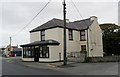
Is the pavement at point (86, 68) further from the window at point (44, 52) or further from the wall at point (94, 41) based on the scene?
the wall at point (94, 41)

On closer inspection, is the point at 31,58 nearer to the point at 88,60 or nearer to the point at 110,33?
the point at 88,60

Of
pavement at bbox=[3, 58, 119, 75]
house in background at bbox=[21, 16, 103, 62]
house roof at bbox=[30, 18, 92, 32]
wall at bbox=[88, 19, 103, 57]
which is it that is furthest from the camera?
wall at bbox=[88, 19, 103, 57]

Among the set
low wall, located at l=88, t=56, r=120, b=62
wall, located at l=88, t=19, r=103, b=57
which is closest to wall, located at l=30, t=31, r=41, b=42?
wall, located at l=88, t=19, r=103, b=57

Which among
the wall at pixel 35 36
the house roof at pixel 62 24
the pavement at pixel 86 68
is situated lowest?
the pavement at pixel 86 68

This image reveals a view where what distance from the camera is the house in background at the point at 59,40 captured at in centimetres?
2850

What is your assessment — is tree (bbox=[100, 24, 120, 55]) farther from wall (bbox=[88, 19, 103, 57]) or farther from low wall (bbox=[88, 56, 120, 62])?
low wall (bbox=[88, 56, 120, 62])

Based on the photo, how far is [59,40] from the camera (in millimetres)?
29984

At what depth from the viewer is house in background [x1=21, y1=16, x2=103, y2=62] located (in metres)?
28.5

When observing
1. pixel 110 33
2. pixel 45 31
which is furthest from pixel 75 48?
pixel 110 33

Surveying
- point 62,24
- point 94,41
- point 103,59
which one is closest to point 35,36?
point 62,24

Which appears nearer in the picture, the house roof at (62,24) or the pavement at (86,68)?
the pavement at (86,68)

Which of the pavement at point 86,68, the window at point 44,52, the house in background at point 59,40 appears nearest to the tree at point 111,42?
the house in background at point 59,40

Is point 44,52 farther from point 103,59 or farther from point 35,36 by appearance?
point 103,59

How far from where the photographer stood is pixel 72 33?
106 feet
